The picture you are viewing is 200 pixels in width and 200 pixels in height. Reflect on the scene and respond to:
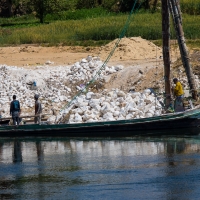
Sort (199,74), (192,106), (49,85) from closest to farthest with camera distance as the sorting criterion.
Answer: (192,106), (199,74), (49,85)

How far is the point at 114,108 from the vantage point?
28078 millimetres

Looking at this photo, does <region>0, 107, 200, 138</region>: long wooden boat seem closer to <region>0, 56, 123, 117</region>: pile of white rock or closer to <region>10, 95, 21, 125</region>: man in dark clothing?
<region>10, 95, 21, 125</region>: man in dark clothing

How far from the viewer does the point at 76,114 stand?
92.9 feet

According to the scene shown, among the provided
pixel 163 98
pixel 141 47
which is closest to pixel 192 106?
pixel 163 98

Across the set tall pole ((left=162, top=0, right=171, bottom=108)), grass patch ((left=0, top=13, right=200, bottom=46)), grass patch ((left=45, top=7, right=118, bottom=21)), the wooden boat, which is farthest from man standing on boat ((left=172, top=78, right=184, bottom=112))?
grass patch ((left=45, top=7, right=118, bottom=21))

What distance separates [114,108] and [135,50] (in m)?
8.23

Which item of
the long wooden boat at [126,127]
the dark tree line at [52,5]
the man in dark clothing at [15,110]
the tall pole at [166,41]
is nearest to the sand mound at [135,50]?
the tall pole at [166,41]

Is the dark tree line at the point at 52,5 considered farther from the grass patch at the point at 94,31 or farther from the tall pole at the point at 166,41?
the tall pole at the point at 166,41

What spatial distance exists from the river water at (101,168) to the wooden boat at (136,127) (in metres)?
0.33

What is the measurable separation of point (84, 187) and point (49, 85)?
563 inches

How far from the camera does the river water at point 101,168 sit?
17953 mm

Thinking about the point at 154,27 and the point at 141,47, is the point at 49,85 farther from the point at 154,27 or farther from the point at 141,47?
the point at 154,27

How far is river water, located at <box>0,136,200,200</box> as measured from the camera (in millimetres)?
17953

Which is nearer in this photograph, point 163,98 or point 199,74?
point 163,98
